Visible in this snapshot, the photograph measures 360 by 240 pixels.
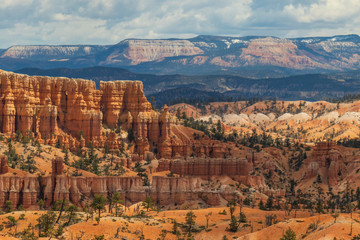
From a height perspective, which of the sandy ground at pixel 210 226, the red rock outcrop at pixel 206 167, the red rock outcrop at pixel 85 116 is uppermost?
the red rock outcrop at pixel 85 116

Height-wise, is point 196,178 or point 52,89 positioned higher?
point 52,89

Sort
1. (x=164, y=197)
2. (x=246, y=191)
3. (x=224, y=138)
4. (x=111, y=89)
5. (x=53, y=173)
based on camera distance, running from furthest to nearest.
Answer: (x=224, y=138)
(x=111, y=89)
(x=246, y=191)
(x=164, y=197)
(x=53, y=173)

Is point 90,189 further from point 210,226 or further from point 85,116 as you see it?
point 85,116

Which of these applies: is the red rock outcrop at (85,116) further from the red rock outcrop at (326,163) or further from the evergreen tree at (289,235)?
the evergreen tree at (289,235)

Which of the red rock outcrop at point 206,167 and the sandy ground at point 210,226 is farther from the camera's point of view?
the red rock outcrop at point 206,167

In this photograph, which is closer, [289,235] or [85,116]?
[289,235]

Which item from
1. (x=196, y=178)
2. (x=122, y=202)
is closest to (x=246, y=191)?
(x=196, y=178)

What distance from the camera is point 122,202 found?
142375 mm

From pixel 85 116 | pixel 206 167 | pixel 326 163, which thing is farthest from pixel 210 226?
pixel 326 163

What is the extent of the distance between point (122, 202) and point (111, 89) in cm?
4616

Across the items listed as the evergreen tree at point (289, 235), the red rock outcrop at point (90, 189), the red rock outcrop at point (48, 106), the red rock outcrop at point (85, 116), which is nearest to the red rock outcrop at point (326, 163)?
the red rock outcrop at point (85, 116)

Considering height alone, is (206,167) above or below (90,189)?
above

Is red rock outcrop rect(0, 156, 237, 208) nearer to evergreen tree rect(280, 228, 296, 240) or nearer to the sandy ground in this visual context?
the sandy ground

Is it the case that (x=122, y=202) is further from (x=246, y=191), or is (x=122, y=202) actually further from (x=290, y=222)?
(x=290, y=222)
